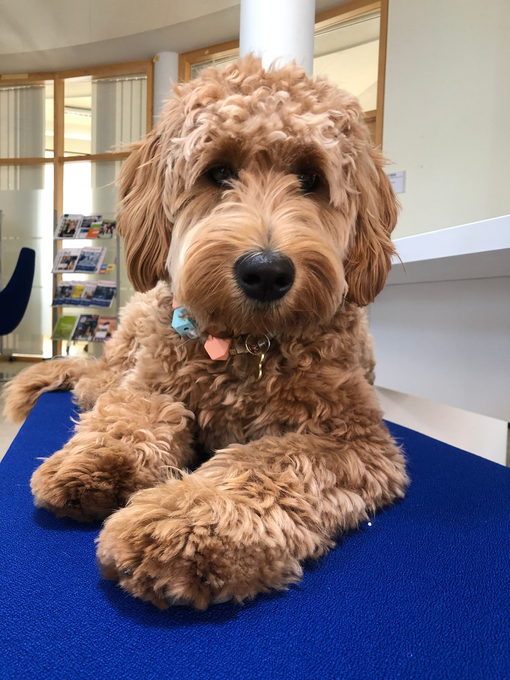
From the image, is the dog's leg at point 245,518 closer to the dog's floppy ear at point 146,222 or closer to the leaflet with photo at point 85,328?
the dog's floppy ear at point 146,222

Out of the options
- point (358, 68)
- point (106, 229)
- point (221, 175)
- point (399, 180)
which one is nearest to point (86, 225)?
point (106, 229)

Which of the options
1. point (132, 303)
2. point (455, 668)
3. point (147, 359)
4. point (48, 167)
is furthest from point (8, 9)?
point (455, 668)

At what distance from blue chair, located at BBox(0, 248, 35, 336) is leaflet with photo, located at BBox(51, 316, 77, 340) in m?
1.19

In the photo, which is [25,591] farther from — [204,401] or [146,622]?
[204,401]

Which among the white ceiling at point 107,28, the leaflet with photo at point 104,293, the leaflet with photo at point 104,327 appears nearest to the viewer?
the white ceiling at point 107,28

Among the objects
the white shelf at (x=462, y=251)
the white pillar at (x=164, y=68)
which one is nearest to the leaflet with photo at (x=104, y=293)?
the white pillar at (x=164, y=68)

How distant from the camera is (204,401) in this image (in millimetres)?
1135

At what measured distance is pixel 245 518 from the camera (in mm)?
756

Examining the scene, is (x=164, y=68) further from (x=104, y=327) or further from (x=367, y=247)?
(x=367, y=247)

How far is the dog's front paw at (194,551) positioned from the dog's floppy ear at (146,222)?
2.07 feet

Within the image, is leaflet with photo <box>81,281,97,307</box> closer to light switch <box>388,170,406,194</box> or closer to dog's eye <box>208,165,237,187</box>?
light switch <box>388,170,406,194</box>

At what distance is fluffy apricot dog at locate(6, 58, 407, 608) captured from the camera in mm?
741

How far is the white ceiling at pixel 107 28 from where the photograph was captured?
217 inches

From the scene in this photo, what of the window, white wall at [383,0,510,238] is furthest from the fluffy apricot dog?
the window
